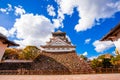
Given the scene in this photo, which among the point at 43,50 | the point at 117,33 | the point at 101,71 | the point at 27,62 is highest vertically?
the point at 43,50

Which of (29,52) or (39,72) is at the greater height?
(29,52)

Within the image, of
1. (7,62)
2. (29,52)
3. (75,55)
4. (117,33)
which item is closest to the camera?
(117,33)

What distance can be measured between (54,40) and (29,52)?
10970mm

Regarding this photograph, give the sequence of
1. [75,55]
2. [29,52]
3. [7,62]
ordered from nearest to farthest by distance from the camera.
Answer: [7,62]
[75,55]
[29,52]

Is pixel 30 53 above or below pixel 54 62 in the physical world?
above

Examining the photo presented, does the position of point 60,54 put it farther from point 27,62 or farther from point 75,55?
point 27,62

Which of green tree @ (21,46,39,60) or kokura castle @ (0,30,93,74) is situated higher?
green tree @ (21,46,39,60)

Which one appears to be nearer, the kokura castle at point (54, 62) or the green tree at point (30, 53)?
the kokura castle at point (54, 62)

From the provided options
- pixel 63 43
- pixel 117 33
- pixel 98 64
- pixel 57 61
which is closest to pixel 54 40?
pixel 63 43

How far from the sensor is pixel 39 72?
36.5 m

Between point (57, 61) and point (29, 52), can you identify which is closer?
point (57, 61)

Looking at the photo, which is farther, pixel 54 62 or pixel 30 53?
pixel 30 53

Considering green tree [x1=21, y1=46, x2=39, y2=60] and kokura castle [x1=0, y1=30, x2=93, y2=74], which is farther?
green tree [x1=21, y1=46, x2=39, y2=60]

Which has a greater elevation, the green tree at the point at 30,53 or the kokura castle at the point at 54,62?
Answer: the green tree at the point at 30,53
